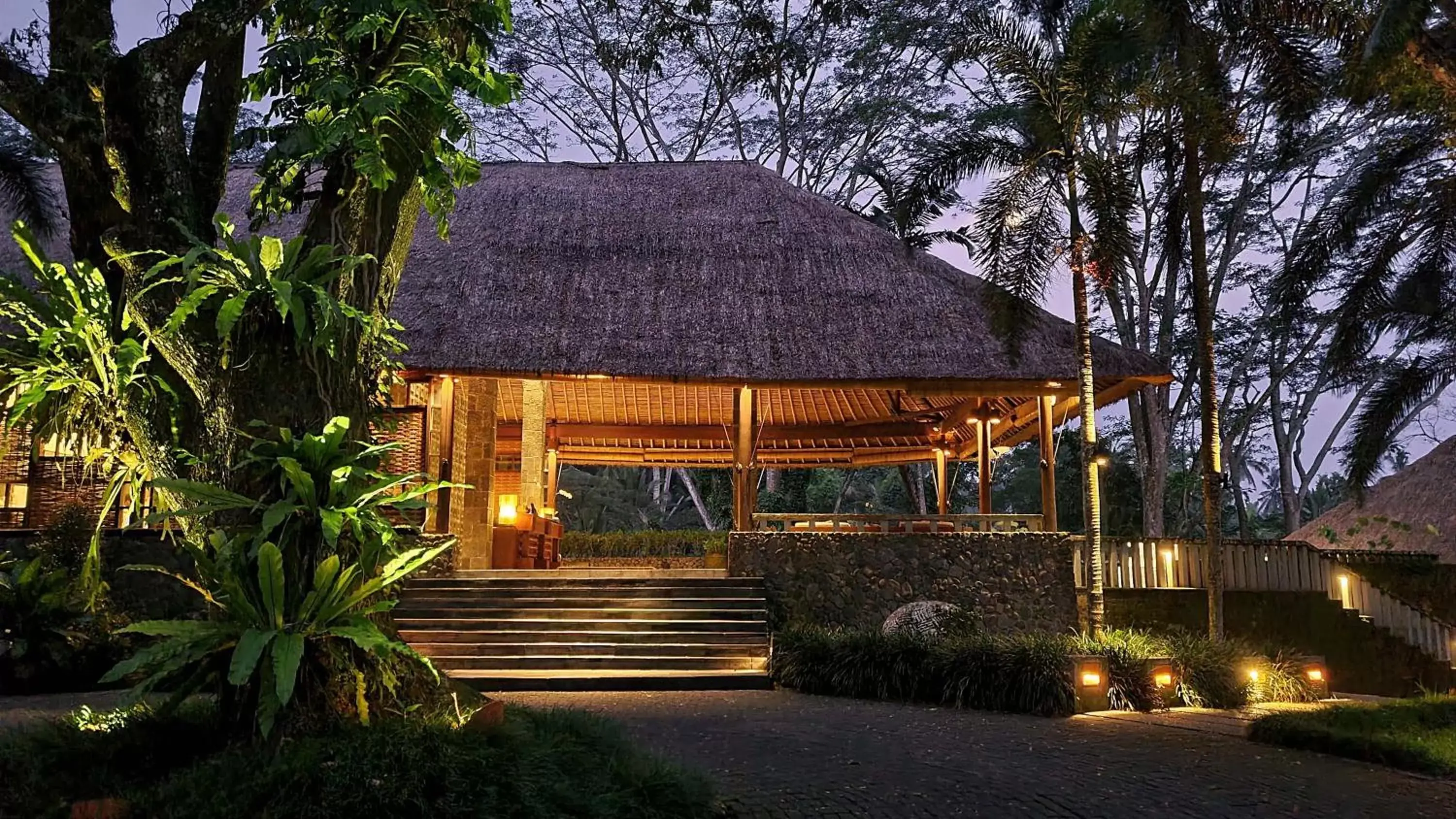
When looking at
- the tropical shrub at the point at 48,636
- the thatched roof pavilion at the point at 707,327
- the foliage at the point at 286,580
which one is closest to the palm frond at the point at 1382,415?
the thatched roof pavilion at the point at 707,327

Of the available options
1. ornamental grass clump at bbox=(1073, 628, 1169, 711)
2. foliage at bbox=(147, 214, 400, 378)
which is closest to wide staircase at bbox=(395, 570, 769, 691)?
ornamental grass clump at bbox=(1073, 628, 1169, 711)

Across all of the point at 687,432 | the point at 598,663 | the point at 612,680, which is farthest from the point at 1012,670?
the point at 687,432

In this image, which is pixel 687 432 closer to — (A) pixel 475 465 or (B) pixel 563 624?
(A) pixel 475 465

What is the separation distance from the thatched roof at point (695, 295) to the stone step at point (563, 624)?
3.02m

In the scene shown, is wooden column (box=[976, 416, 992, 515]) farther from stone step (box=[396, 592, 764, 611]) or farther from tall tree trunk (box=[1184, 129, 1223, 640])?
stone step (box=[396, 592, 764, 611])

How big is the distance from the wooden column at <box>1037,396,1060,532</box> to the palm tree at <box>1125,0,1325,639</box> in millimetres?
2134

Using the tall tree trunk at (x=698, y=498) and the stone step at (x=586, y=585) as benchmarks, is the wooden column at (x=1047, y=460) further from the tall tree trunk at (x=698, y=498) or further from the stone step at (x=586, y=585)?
the tall tree trunk at (x=698, y=498)

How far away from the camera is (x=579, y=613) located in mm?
11547

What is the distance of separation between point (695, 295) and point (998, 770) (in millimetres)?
9013

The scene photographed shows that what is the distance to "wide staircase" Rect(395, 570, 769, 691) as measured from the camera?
1015 centimetres

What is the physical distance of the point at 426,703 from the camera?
5.36 metres

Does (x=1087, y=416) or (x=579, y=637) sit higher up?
(x=1087, y=416)

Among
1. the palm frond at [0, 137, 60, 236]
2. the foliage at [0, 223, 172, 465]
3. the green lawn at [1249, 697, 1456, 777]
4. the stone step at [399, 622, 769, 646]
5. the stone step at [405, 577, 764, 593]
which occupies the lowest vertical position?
the green lawn at [1249, 697, 1456, 777]

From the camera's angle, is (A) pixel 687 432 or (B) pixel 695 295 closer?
(B) pixel 695 295
